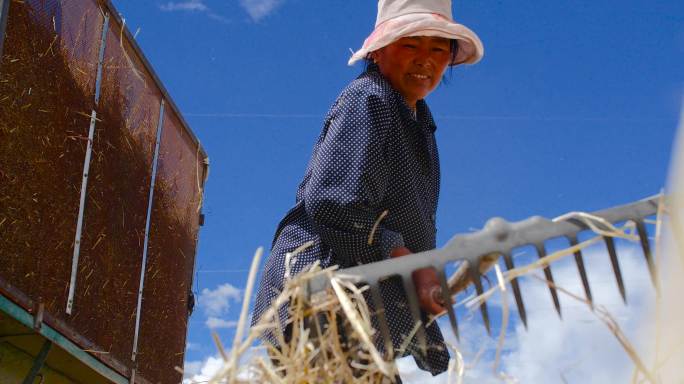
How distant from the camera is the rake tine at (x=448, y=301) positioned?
1560mm

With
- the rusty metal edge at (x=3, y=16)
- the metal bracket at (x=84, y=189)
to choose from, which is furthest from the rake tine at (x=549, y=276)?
the metal bracket at (x=84, y=189)

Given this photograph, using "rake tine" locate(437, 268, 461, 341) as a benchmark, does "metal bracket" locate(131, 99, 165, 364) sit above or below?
above

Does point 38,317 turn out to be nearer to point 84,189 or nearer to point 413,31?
point 84,189

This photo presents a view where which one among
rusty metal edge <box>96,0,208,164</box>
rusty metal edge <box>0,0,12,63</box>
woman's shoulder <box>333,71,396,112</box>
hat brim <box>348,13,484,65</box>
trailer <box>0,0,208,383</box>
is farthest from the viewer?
rusty metal edge <box>96,0,208,164</box>

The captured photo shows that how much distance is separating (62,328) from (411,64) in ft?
7.35

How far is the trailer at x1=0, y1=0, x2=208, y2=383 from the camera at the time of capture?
3.45m

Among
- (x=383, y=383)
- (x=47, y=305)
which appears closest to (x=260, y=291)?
(x=383, y=383)

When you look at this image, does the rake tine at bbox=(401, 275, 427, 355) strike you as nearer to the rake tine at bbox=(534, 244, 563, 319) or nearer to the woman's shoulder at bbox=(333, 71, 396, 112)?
the rake tine at bbox=(534, 244, 563, 319)

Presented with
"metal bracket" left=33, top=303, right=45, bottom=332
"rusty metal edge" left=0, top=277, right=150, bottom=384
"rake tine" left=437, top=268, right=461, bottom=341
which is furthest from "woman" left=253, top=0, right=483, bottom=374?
"metal bracket" left=33, top=303, right=45, bottom=332

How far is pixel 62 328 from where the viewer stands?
3799mm

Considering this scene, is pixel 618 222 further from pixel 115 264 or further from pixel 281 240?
pixel 115 264

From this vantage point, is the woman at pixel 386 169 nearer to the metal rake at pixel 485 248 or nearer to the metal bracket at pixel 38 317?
the metal rake at pixel 485 248

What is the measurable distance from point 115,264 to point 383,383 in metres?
3.13

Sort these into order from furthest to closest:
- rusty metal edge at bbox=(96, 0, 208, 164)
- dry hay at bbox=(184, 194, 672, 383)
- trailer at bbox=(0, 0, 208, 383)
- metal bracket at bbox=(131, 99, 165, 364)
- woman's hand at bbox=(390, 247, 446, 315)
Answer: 1. metal bracket at bbox=(131, 99, 165, 364)
2. rusty metal edge at bbox=(96, 0, 208, 164)
3. trailer at bbox=(0, 0, 208, 383)
4. woman's hand at bbox=(390, 247, 446, 315)
5. dry hay at bbox=(184, 194, 672, 383)
